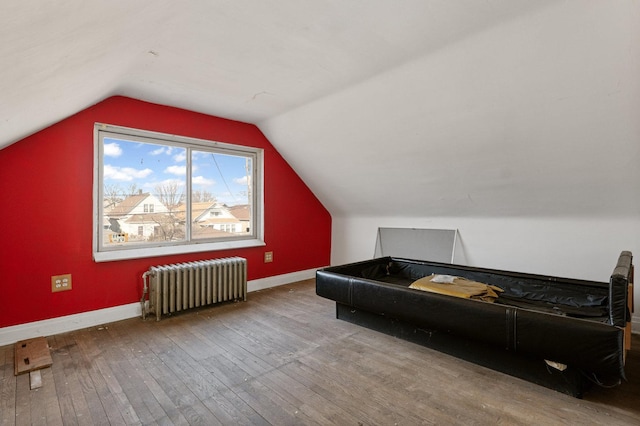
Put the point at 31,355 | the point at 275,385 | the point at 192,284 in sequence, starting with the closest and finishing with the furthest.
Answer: the point at 275,385
the point at 31,355
the point at 192,284

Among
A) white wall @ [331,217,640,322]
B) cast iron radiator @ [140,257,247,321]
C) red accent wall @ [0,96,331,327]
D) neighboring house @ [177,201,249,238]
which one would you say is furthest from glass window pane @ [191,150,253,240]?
white wall @ [331,217,640,322]

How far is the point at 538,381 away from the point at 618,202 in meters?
1.90

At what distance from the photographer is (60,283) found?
304 centimetres

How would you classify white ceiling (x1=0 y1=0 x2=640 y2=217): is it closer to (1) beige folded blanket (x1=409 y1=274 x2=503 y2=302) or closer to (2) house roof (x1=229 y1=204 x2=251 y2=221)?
(1) beige folded blanket (x1=409 y1=274 x2=503 y2=302)

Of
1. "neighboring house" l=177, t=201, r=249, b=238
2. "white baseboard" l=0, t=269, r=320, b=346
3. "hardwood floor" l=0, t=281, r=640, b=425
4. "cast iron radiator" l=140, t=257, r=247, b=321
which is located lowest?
"hardwood floor" l=0, t=281, r=640, b=425

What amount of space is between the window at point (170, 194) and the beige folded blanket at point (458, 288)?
2450 mm

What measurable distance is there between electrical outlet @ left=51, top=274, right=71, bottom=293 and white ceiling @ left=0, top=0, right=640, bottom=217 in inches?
50.3

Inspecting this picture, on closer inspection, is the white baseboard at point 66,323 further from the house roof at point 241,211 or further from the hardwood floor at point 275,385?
the house roof at point 241,211

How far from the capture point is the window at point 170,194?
341cm

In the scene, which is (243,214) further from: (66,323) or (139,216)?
(66,323)

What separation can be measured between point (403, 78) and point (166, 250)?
312 centimetres

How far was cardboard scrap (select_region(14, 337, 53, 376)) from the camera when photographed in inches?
93.2

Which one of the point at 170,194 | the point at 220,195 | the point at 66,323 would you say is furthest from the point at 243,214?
the point at 66,323

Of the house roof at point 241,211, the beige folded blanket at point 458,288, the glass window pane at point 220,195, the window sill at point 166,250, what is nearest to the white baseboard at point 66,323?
the window sill at point 166,250
